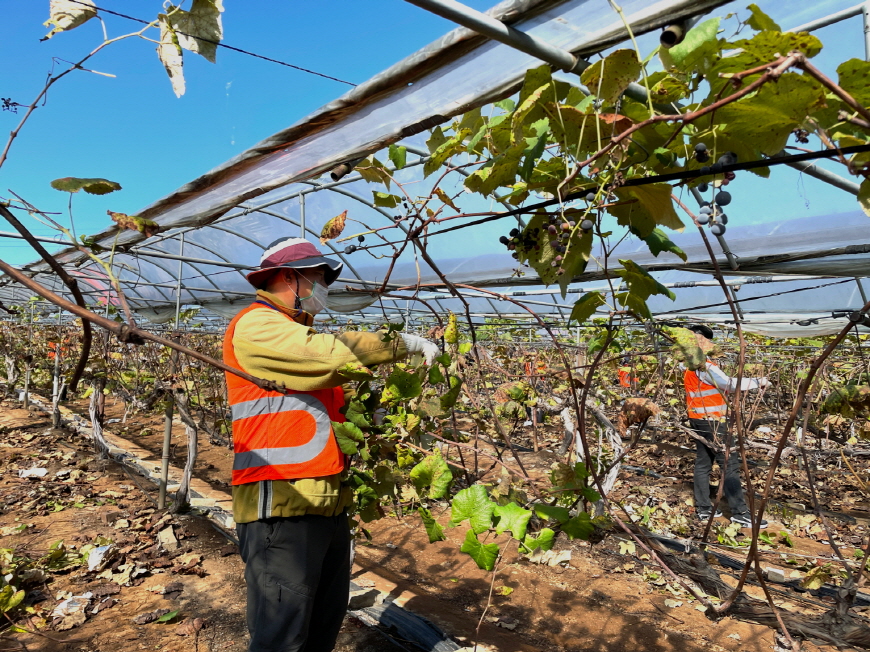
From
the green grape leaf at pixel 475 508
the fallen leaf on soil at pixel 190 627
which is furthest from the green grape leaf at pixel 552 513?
the fallen leaf on soil at pixel 190 627

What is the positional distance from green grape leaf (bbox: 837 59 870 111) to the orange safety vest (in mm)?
1677

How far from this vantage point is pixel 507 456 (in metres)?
7.89

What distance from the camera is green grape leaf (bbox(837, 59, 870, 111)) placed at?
0.75 meters

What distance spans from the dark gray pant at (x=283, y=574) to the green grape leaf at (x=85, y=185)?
131 cm

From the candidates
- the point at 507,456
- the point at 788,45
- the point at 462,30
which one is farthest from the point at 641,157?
the point at 507,456

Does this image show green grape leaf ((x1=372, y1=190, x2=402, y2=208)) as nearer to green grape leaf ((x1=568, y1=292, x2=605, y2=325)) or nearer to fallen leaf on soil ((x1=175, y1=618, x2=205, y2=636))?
green grape leaf ((x1=568, y1=292, x2=605, y2=325))

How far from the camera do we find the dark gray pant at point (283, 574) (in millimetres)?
1877

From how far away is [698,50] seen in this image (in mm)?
890

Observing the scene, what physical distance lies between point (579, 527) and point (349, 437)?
30.1 inches

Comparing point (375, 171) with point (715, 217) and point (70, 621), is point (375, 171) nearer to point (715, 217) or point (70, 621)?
point (715, 217)

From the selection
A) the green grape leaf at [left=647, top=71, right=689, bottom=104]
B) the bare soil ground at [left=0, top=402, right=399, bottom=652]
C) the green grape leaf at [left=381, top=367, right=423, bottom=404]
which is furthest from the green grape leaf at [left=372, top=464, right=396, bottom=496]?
the bare soil ground at [left=0, top=402, right=399, bottom=652]

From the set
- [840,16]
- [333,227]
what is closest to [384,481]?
[333,227]

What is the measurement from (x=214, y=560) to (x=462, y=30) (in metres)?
4.19

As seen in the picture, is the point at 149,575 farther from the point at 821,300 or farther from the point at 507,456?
the point at 821,300
